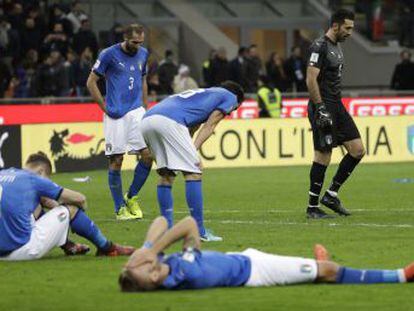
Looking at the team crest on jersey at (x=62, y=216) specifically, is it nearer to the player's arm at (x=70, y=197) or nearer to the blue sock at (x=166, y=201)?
the player's arm at (x=70, y=197)

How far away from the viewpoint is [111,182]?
1698cm

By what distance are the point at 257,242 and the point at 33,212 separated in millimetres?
2638

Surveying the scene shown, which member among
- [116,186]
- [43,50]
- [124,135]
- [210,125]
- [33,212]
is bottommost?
[116,186]

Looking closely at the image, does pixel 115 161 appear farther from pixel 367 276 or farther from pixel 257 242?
pixel 367 276

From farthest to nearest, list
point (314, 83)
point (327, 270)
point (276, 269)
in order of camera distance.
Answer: point (314, 83)
point (327, 270)
point (276, 269)

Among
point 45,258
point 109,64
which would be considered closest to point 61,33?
point 109,64

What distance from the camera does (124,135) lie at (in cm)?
1716

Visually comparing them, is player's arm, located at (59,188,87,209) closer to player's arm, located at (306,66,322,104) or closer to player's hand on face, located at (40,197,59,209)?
player's hand on face, located at (40,197,59,209)

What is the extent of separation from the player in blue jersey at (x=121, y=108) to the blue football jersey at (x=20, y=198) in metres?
4.96

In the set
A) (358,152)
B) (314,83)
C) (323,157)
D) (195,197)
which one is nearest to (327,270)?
(195,197)

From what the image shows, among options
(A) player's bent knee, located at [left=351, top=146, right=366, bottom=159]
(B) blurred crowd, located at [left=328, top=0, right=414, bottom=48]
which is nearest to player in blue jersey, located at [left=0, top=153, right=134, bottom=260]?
(A) player's bent knee, located at [left=351, top=146, right=366, bottom=159]

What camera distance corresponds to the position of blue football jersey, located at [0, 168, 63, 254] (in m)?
11.9

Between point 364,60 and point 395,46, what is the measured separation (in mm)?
1039

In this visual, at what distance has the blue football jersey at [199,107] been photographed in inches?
543
